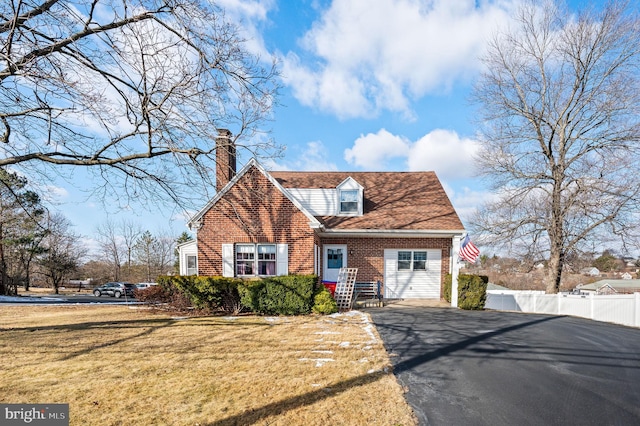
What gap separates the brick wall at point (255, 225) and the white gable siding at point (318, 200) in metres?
3.63

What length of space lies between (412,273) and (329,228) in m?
4.46

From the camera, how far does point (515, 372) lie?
17.1 feet

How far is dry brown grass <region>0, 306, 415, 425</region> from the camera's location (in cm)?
369

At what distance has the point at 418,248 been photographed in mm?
14312

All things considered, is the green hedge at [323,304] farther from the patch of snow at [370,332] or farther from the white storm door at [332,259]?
the white storm door at [332,259]

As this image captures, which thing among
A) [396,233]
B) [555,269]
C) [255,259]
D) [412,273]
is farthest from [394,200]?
[555,269]

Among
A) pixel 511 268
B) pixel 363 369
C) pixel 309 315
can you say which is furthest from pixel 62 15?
pixel 511 268

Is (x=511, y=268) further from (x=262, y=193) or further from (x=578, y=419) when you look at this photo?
(x=578, y=419)

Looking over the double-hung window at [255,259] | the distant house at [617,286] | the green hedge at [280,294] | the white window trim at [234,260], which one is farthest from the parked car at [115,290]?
the distant house at [617,286]

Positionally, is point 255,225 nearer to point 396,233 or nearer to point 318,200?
point 318,200

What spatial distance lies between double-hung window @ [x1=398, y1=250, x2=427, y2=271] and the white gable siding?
413cm

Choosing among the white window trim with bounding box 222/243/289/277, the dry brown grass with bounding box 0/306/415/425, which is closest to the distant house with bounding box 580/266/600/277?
the white window trim with bounding box 222/243/289/277

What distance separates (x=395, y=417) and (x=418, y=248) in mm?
11369

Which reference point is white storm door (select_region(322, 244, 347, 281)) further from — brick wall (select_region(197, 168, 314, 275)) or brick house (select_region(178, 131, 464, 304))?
brick wall (select_region(197, 168, 314, 275))
